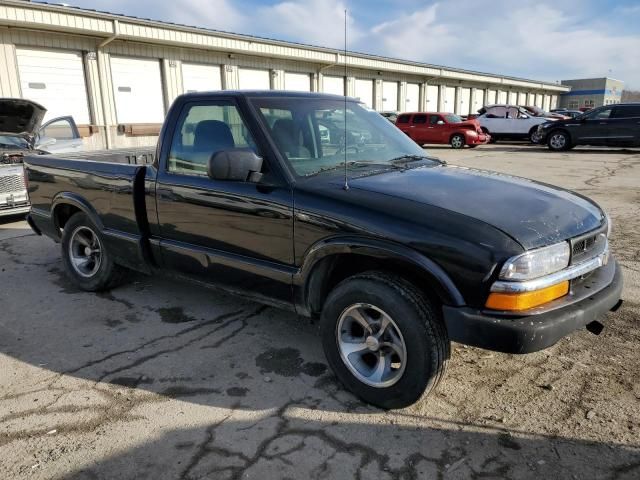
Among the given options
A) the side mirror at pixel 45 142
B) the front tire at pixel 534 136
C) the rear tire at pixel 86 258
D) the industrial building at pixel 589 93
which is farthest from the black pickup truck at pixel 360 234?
the industrial building at pixel 589 93

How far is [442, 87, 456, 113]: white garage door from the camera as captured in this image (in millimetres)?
36625

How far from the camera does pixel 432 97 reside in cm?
3497

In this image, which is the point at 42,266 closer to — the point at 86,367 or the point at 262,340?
the point at 86,367

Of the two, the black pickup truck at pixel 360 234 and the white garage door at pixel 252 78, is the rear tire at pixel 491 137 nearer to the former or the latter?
the white garage door at pixel 252 78

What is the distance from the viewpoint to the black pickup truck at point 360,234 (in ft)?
8.19

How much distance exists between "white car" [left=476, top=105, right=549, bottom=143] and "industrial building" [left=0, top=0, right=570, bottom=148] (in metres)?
7.24

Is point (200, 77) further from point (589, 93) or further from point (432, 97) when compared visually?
point (589, 93)

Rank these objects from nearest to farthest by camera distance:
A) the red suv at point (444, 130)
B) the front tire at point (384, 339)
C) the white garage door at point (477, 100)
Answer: the front tire at point (384, 339), the red suv at point (444, 130), the white garage door at point (477, 100)

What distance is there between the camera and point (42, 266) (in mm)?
5699

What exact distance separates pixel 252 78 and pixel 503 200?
831 inches

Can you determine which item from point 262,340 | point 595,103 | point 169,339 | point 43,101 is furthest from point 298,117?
point 595,103

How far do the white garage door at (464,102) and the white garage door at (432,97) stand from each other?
3796 millimetres

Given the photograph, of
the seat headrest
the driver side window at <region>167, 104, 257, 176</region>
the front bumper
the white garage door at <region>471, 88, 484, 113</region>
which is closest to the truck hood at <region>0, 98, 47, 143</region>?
the driver side window at <region>167, 104, 257, 176</region>

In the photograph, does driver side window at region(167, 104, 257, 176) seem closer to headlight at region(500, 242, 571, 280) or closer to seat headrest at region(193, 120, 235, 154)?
seat headrest at region(193, 120, 235, 154)
